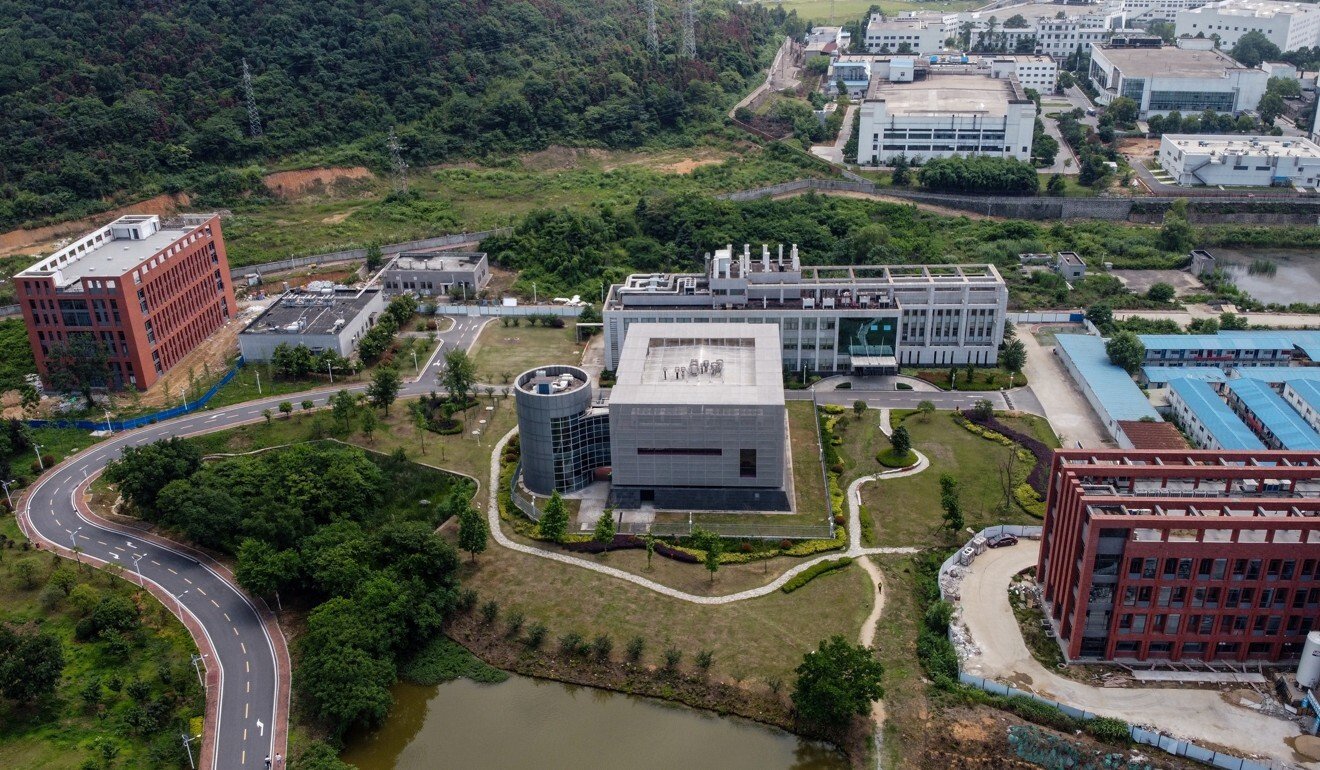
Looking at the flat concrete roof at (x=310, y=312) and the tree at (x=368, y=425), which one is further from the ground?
the flat concrete roof at (x=310, y=312)

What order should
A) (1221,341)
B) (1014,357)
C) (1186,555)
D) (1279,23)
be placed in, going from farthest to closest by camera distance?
(1279,23) < (1221,341) < (1014,357) < (1186,555)

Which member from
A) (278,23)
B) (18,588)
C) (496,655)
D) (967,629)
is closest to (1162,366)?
(967,629)

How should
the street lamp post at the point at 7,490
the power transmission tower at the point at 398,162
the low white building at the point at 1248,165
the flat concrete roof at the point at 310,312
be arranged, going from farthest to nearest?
1. the power transmission tower at the point at 398,162
2. the low white building at the point at 1248,165
3. the flat concrete roof at the point at 310,312
4. the street lamp post at the point at 7,490

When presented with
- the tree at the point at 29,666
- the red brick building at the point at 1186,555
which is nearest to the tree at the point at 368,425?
the tree at the point at 29,666

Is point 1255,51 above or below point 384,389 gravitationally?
above

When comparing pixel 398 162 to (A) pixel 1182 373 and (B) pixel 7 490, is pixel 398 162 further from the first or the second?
(A) pixel 1182 373

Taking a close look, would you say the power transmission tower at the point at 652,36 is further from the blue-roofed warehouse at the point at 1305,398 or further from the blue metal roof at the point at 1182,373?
the blue-roofed warehouse at the point at 1305,398

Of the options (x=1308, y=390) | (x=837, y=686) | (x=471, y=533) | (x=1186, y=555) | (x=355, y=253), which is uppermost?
(x=355, y=253)

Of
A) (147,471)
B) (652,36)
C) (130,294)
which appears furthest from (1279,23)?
(147,471)
